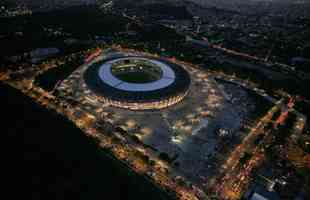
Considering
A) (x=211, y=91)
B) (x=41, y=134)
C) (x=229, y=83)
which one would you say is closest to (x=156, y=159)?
(x=41, y=134)

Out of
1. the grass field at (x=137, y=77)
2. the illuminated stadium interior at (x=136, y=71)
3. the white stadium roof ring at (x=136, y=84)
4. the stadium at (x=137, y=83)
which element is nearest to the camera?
the stadium at (x=137, y=83)

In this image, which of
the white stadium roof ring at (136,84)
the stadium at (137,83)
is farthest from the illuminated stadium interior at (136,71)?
the white stadium roof ring at (136,84)

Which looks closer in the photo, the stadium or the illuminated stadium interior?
the stadium

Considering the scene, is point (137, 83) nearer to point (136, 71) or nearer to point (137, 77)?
point (137, 77)

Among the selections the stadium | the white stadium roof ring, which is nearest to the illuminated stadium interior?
the stadium

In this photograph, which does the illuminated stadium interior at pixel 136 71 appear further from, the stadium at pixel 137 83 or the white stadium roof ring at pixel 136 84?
the white stadium roof ring at pixel 136 84

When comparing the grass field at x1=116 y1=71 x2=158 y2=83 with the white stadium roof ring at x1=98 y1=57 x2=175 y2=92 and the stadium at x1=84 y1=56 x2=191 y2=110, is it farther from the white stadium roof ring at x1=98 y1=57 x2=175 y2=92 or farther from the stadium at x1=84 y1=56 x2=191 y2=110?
the white stadium roof ring at x1=98 y1=57 x2=175 y2=92

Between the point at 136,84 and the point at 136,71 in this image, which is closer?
the point at 136,84

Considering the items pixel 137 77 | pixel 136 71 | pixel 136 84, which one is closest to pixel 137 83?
pixel 136 84

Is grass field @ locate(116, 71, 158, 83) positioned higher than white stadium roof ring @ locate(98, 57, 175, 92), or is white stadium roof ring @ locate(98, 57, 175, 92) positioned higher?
white stadium roof ring @ locate(98, 57, 175, 92)
